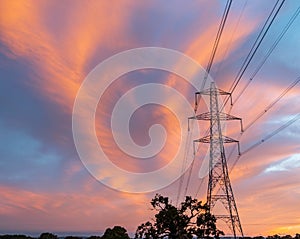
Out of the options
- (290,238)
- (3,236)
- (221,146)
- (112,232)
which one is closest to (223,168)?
(221,146)

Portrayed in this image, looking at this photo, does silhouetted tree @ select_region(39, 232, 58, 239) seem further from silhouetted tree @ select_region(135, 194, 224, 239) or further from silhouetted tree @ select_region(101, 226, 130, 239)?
silhouetted tree @ select_region(135, 194, 224, 239)

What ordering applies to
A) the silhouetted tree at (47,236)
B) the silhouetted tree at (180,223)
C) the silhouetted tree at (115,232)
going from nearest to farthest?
the silhouetted tree at (180,223), the silhouetted tree at (115,232), the silhouetted tree at (47,236)

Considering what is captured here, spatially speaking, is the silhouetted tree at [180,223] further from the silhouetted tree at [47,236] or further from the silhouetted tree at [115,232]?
the silhouetted tree at [47,236]

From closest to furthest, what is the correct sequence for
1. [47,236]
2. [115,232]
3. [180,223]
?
[180,223]
[115,232]
[47,236]

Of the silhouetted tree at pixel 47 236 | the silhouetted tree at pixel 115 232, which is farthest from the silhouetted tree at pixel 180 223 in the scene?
the silhouetted tree at pixel 47 236

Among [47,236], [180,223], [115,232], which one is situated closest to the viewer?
[180,223]

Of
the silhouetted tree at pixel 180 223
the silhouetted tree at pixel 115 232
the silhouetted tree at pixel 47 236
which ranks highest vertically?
the silhouetted tree at pixel 47 236

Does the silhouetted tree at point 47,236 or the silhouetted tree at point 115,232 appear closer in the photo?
the silhouetted tree at point 115,232

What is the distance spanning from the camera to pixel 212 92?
45156 mm

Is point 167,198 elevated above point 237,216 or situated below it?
above

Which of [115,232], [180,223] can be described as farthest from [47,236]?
[180,223]

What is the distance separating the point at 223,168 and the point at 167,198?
30.0ft

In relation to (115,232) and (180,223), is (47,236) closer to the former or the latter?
(115,232)

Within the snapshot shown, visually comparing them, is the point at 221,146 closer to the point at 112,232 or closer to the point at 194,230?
the point at 194,230
